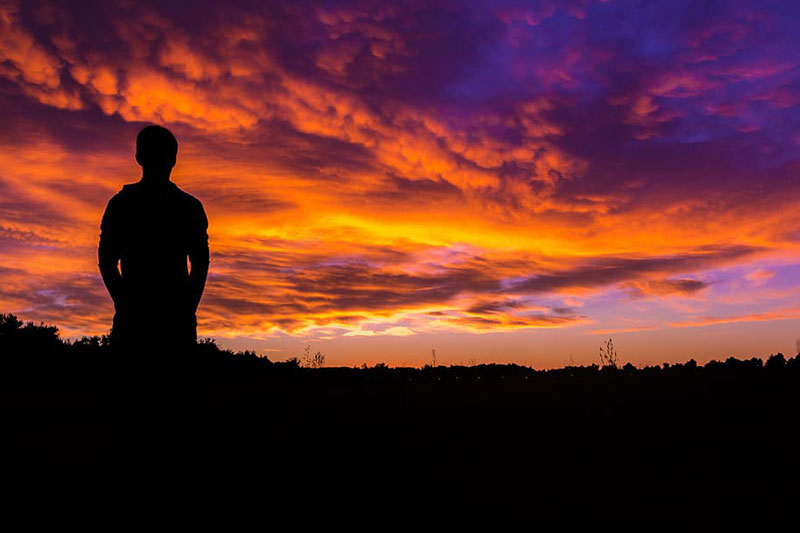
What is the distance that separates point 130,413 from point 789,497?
202 inches

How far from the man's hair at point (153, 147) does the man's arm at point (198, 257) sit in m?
0.47

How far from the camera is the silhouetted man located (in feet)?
14.9

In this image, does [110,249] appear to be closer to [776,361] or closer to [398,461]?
[398,461]

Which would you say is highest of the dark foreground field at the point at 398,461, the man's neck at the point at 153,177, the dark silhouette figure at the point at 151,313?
the man's neck at the point at 153,177

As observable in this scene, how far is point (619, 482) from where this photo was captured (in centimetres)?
484

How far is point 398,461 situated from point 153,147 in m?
3.74

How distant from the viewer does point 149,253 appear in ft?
15.1

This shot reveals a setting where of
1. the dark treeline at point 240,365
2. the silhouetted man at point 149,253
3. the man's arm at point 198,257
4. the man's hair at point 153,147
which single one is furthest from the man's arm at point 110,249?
the dark treeline at point 240,365

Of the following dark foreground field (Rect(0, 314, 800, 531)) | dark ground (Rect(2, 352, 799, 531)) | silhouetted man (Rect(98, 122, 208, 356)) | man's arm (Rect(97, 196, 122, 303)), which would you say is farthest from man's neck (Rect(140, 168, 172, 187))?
dark ground (Rect(2, 352, 799, 531))

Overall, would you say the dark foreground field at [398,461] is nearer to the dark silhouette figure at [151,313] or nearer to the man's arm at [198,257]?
the dark silhouette figure at [151,313]

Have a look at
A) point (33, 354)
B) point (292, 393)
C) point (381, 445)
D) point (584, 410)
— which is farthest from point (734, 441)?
point (33, 354)

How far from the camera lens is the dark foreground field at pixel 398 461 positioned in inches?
168

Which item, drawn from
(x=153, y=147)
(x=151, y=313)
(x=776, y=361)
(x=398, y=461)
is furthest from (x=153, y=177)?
(x=776, y=361)

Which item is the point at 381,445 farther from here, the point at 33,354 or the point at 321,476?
the point at 33,354
